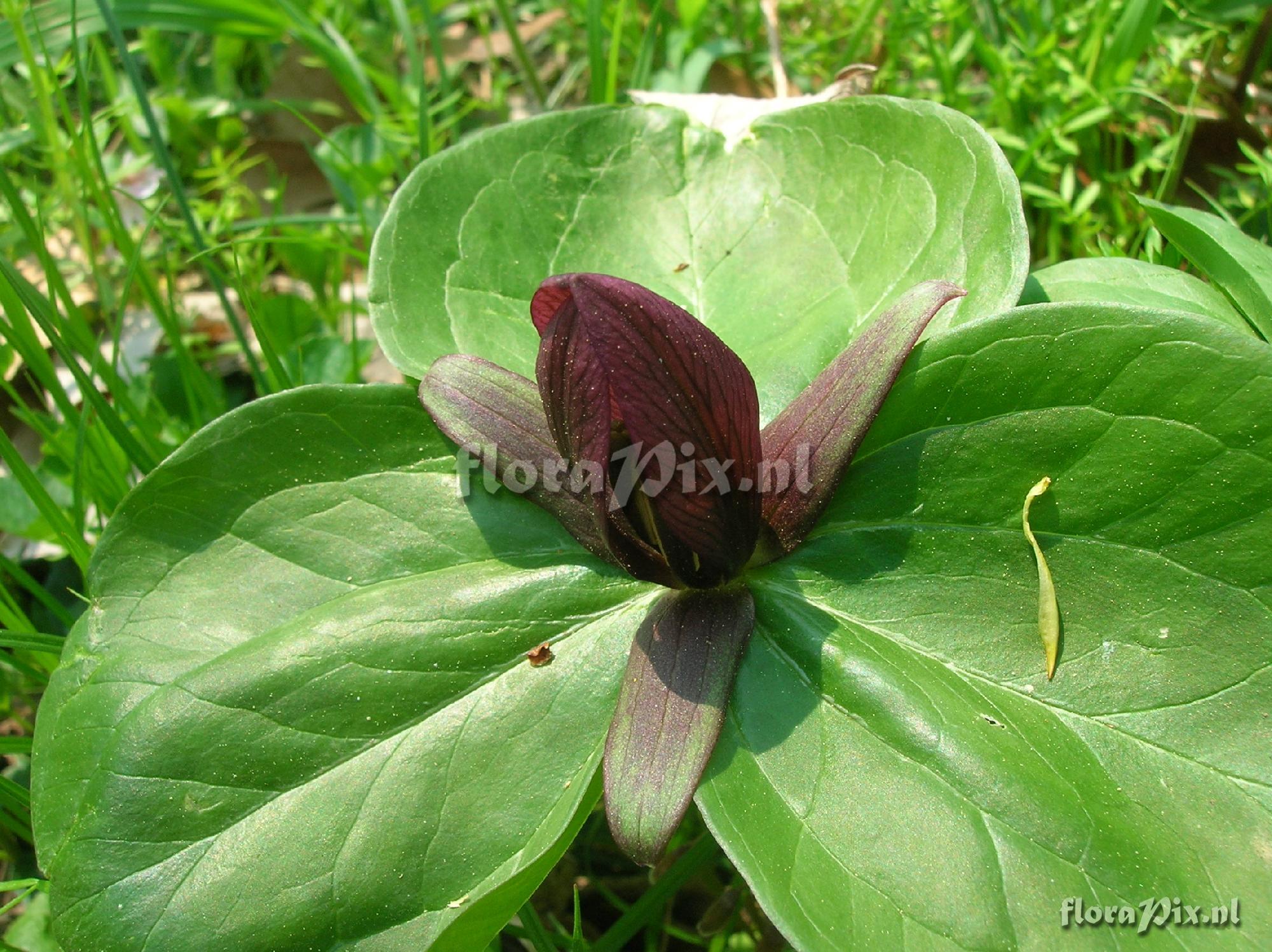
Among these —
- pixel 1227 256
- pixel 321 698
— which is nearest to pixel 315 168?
pixel 321 698

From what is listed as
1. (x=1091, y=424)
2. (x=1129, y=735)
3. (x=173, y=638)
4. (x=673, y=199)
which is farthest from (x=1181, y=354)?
(x=173, y=638)

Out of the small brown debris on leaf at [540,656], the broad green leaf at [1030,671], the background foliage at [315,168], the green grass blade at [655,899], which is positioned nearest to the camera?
the broad green leaf at [1030,671]

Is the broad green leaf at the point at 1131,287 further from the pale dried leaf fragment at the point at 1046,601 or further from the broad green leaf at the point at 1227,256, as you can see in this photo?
the pale dried leaf fragment at the point at 1046,601

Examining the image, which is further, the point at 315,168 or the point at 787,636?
the point at 315,168

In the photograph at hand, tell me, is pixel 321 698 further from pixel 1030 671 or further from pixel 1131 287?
pixel 1131 287

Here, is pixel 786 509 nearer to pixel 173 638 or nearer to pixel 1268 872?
pixel 1268 872

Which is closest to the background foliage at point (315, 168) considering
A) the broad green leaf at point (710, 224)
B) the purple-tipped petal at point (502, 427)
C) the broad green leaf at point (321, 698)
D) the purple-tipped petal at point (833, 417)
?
the broad green leaf at point (321, 698)

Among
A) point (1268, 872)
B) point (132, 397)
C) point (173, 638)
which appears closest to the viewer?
point (1268, 872)
